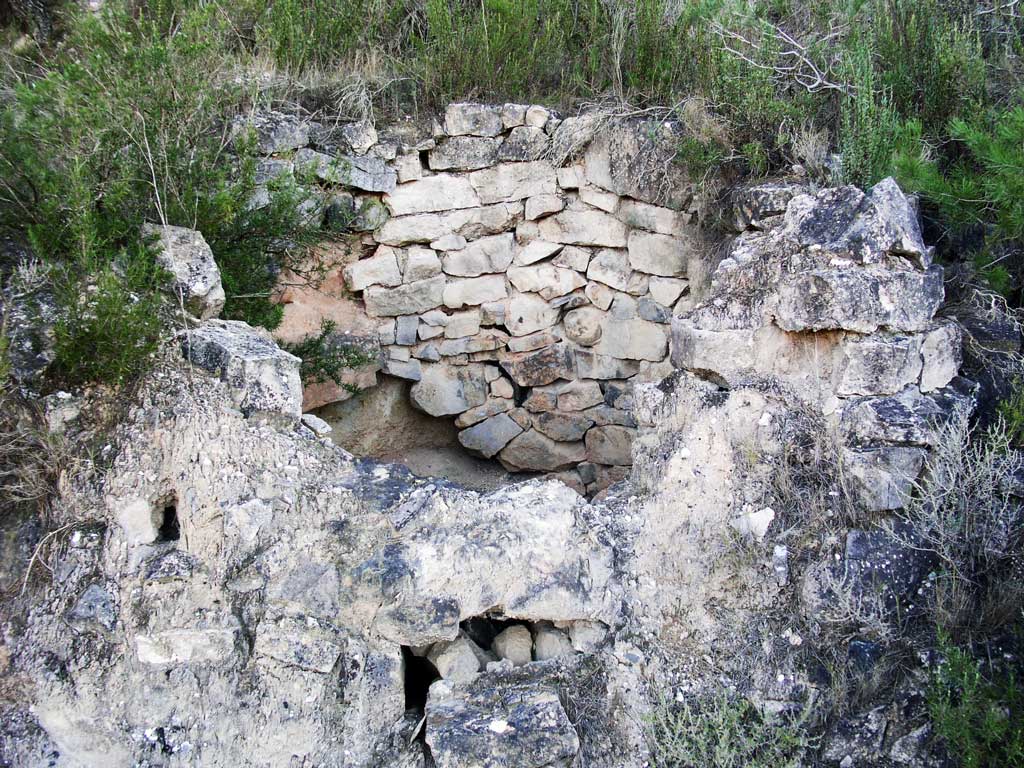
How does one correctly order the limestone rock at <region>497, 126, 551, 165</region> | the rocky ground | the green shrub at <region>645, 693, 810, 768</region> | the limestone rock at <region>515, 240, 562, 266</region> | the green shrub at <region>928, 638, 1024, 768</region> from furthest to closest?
1. the limestone rock at <region>515, 240, 562, 266</region>
2. the limestone rock at <region>497, 126, 551, 165</region>
3. the rocky ground
4. the green shrub at <region>645, 693, 810, 768</region>
5. the green shrub at <region>928, 638, 1024, 768</region>

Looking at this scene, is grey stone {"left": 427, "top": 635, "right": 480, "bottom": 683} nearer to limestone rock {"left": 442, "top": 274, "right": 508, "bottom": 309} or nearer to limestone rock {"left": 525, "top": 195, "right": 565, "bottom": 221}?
limestone rock {"left": 442, "top": 274, "right": 508, "bottom": 309}

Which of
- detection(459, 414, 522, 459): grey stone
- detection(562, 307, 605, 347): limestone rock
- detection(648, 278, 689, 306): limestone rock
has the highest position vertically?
detection(648, 278, 689, 306): limestone rock

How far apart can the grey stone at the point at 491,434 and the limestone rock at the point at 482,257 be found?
849 mm

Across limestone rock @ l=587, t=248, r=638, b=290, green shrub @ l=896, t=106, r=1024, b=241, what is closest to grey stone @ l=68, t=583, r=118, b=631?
limestone rock @ l=587, t=248, r=638, b=290

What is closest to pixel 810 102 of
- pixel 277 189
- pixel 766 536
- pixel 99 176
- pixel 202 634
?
pixel 766 536

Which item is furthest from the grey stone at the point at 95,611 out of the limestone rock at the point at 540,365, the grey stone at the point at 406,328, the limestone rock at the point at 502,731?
the limestone rock at the point at 540,365

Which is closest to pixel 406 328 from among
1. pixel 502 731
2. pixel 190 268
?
pixel 190 268

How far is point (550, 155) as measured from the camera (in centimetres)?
464

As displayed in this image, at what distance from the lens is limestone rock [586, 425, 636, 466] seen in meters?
4.97

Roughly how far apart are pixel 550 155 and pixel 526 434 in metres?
1.57

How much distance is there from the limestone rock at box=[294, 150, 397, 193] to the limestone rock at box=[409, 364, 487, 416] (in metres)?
1.05

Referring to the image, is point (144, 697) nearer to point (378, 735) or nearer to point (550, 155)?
point (378, 735)

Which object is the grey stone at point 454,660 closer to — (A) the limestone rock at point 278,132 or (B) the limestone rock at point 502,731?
(B) the limestone rock at point 502,731

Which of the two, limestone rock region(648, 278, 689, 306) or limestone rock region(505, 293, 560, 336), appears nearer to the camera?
limestone rock region(648, 278, 689, 306)
